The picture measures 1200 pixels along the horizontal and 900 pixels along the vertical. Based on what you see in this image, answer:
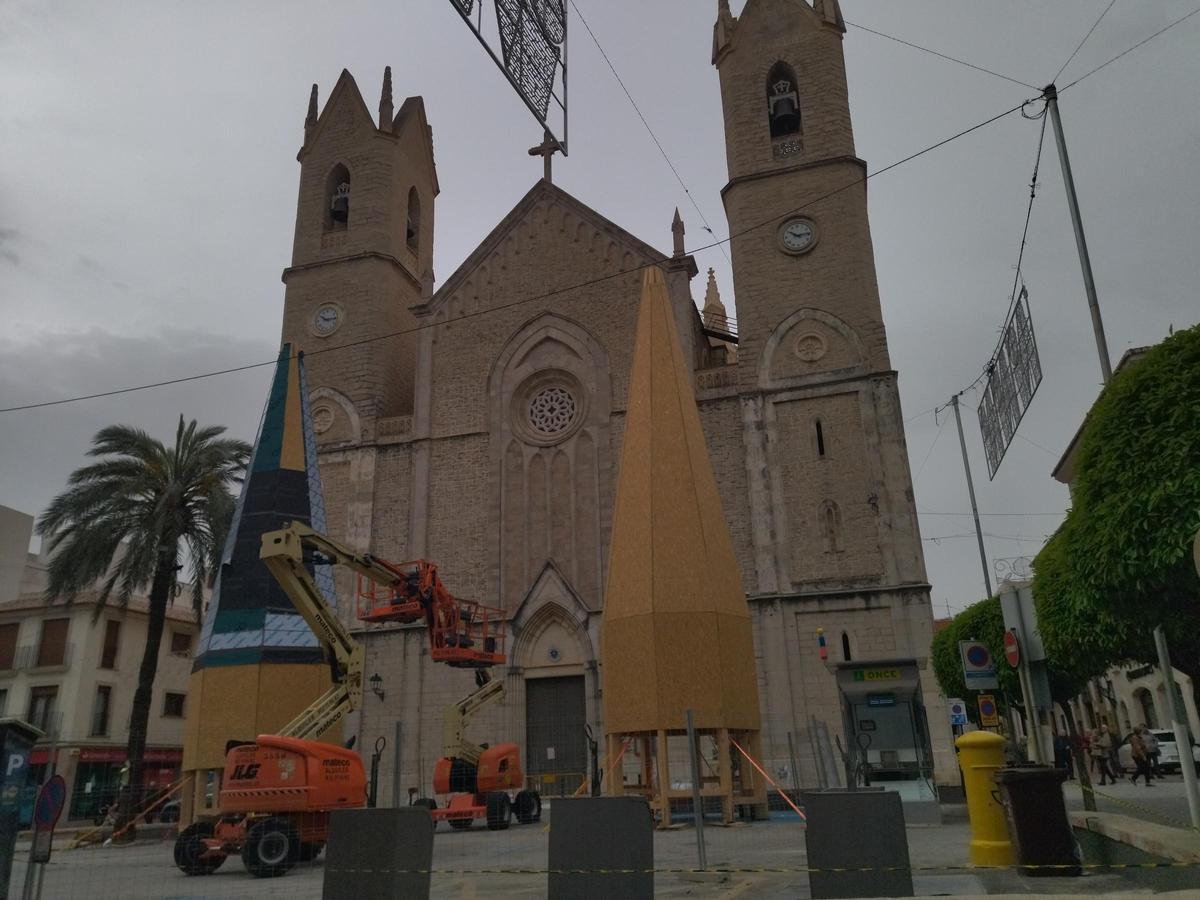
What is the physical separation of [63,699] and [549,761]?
19105 mm

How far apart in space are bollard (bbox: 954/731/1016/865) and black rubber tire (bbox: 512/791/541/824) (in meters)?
10.5

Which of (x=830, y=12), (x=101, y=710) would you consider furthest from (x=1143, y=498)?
(x=101, y=710)

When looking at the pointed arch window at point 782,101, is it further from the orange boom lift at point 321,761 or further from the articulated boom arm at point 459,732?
the articulated boom arm at point 459,732

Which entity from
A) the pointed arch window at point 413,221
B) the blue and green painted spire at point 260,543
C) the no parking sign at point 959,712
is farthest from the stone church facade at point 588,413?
the no parking sign at point 959,712

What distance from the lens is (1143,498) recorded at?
8.02 m

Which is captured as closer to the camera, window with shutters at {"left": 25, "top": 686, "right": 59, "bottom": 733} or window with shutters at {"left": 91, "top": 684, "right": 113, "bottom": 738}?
window with shutters at {"left": 25, "top": 686, "right": 59, "bottom": 733}

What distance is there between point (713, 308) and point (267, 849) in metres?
45.6

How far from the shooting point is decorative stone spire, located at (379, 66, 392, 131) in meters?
30.5

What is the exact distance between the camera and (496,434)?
85.2 feet

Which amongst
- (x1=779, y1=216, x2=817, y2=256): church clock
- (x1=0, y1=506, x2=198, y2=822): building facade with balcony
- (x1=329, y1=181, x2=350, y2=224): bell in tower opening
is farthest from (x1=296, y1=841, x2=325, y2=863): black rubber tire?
(x1=329, y1=181, x2=350, y2=224): bell in tower opening

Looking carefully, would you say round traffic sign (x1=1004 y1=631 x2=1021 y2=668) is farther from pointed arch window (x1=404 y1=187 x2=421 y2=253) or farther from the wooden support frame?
pointed arch window (x1=404 y1=187 x2=421 y2=253)

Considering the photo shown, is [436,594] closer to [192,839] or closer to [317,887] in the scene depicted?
[192,839]

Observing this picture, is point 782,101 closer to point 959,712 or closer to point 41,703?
point 959,712

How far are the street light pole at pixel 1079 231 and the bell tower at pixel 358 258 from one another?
18076 millimetres
